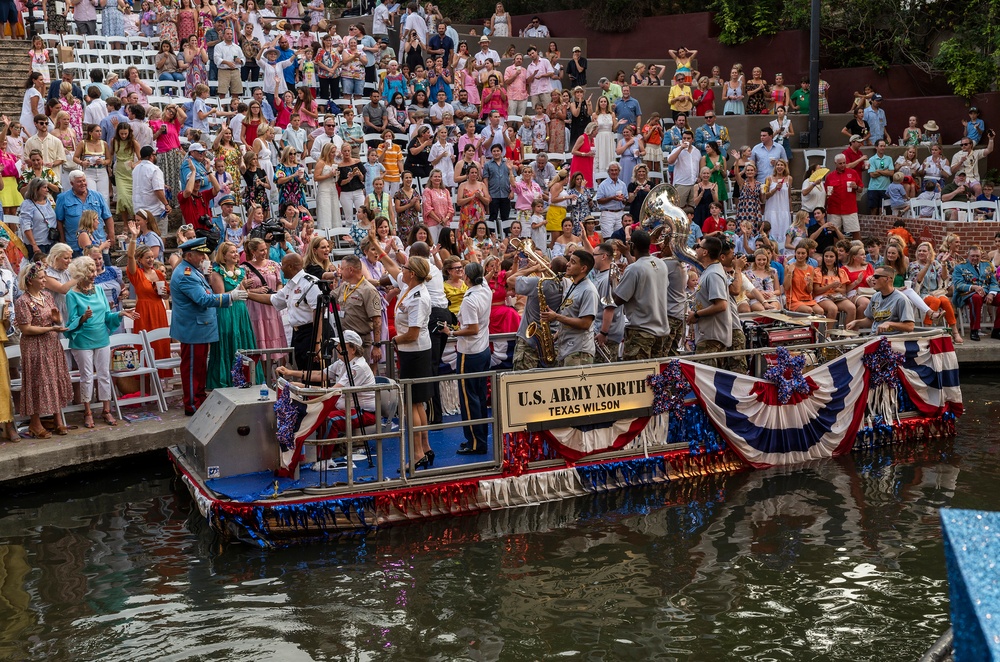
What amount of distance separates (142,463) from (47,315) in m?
1.68

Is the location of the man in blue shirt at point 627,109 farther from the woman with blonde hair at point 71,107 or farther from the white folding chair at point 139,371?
the white folding chair at point 139,371

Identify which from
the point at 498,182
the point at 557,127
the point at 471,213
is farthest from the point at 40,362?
the point at 557,127

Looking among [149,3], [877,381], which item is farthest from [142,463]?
[149,3]

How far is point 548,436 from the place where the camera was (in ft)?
31.2

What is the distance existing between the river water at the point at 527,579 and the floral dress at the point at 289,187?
592cm

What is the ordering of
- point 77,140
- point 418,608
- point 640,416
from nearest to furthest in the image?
point 418,608 < point 640,416 < point 77,140

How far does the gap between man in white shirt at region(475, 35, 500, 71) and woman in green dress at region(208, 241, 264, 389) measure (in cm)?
1240

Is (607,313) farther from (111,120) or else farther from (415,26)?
(415,26)

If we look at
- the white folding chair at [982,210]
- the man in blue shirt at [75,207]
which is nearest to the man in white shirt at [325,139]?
the man in blue shirt at [75,207]

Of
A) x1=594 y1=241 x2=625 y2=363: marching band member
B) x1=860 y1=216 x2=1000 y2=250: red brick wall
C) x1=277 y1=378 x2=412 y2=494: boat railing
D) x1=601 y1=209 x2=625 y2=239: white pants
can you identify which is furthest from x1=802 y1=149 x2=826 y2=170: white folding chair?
x1=277 y1=378 x2=412 y2=494: boat railing

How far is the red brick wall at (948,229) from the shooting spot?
18.1 meters

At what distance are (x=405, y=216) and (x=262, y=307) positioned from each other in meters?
5.25

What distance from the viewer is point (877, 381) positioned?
11.1 meters

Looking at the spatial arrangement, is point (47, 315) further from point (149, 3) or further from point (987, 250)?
point (987, 250)
